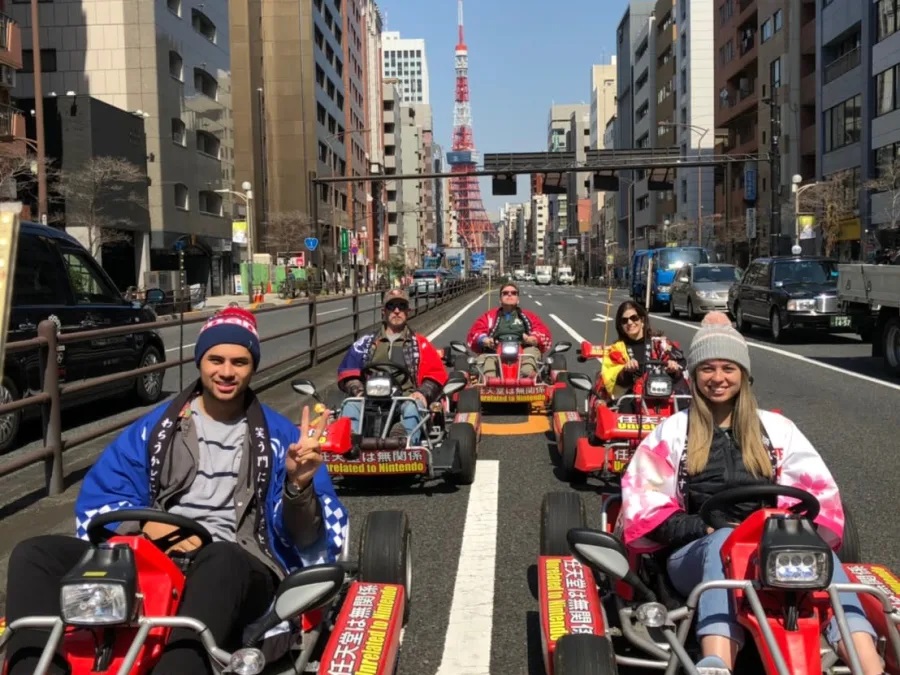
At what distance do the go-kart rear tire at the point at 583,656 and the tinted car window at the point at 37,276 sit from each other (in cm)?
735

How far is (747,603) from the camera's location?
9.14ft

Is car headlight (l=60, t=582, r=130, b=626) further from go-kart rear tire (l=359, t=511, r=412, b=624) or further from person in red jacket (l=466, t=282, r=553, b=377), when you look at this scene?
person in red jacket (l=466, t=282, r=553, b=377)

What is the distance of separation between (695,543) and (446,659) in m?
1.26

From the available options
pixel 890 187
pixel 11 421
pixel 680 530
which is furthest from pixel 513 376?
pixel 890 187

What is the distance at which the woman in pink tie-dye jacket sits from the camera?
3326 millimetres

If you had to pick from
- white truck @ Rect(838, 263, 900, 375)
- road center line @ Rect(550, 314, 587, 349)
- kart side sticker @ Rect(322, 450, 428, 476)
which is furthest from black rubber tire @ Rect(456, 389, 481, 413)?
road center line @ Rect(550, 314, 587, 349)

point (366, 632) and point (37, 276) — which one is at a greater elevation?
point (37, 276)

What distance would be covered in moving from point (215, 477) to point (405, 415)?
381 cm

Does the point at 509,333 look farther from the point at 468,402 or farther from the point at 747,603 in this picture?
the point at 747,603

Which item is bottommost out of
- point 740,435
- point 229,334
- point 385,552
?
point 385,552

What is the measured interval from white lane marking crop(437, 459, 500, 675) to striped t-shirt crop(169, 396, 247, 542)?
110 cm

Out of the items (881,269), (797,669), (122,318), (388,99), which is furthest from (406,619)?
(388,99)

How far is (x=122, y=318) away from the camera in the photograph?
35.1 feet

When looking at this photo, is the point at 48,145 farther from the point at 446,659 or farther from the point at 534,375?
the point at 446,659
